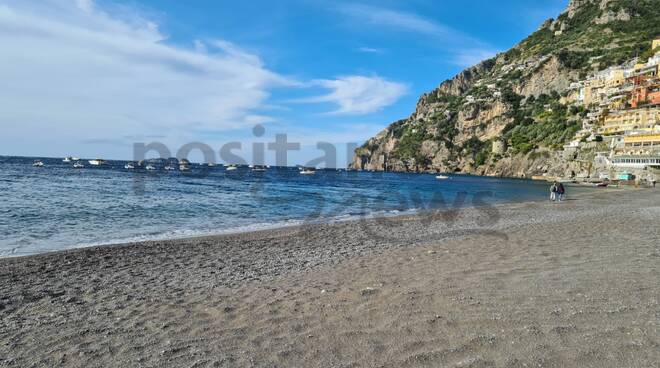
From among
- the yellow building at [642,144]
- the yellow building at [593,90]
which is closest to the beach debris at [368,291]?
the yellow building at [642,144]

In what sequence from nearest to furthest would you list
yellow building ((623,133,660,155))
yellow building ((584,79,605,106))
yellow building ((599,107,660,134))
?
1. yellow building ((623,133,660,155))
2. yellow building ((599,107,660,134))
3. yellow building ((584,79,605,106))

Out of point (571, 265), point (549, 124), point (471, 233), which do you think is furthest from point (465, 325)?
point (549, 124)

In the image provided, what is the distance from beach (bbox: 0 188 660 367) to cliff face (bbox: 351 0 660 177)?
103441 millimetres

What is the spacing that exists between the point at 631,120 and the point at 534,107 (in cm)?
5870

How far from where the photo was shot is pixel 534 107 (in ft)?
489

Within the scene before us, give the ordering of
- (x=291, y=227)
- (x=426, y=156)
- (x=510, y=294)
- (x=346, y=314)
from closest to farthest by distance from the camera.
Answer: (x=346, y=314) → (x=510, y=294) → (x=291, y=227) → (x=426, y=156)

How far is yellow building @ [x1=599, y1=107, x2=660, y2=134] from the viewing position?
86375mm

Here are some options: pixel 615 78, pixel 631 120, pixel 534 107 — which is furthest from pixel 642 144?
pixel 534 107

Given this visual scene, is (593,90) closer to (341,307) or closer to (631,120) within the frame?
(631,120)

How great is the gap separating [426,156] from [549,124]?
187ft

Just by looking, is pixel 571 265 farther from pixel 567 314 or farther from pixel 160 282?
pixel 160 282

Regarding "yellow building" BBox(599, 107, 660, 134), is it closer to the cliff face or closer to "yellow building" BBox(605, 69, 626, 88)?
the cliff face

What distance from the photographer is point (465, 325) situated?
5.65 metres

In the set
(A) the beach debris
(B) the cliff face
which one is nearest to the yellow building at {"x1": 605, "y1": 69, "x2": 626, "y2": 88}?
(B) the cliff face
